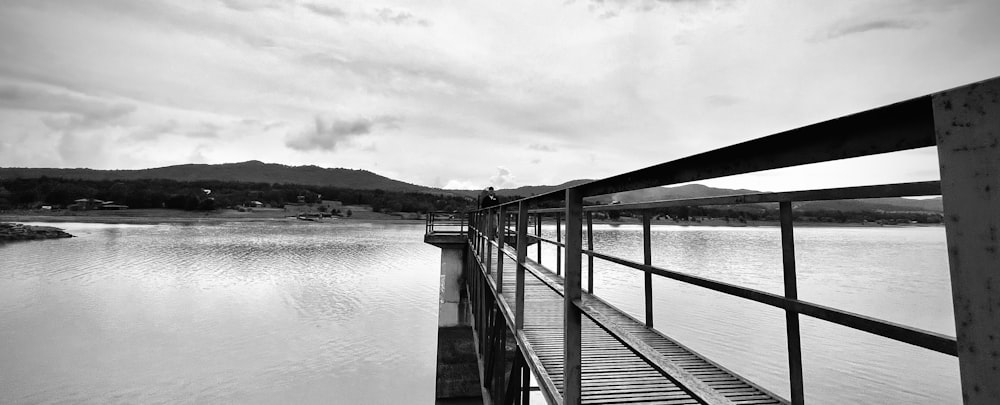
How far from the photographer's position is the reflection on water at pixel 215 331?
12172 millimetres

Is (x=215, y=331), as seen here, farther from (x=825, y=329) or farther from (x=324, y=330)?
(x=825, y=329)

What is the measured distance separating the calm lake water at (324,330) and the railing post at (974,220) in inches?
460

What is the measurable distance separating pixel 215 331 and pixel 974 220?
770 inches

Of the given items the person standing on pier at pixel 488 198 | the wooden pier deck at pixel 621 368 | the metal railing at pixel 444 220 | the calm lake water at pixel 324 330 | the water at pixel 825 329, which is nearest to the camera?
the wooden pier deck at pixel 621 368

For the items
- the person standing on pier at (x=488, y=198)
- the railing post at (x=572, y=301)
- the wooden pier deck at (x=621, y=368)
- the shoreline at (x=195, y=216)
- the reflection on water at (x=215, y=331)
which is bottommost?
the reflection on water at (x=215, y=331)

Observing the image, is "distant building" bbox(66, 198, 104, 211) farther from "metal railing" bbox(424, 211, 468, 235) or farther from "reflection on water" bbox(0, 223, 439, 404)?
"metal railing" bbox(424, 211, 468, 235)

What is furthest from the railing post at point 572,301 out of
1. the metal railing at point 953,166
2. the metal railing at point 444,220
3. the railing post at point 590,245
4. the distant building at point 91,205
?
the distant building at point 91,205

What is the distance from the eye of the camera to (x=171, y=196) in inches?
3241

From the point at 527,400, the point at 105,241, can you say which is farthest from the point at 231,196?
the point at 527,400

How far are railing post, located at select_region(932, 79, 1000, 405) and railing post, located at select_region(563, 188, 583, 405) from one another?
1.41 metres

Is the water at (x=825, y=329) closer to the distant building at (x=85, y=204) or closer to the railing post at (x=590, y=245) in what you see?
the railing post at (x=590, y=245)

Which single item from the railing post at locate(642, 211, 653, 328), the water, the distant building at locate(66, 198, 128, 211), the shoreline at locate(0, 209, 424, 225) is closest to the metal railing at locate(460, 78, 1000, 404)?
the railing post at locate(642, 211, 653, 328)

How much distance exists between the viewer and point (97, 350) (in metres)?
14.2

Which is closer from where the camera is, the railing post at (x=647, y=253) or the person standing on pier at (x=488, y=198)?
the railing post at (x=647, y=253)
